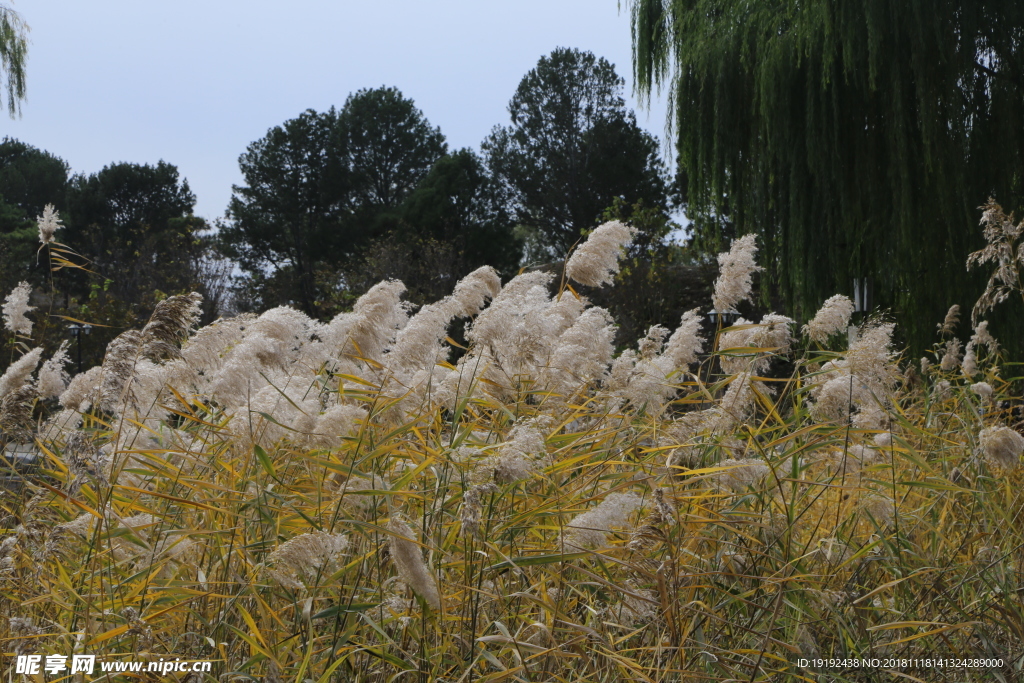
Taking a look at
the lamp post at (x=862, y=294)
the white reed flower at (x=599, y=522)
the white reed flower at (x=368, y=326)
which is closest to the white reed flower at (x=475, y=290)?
the white reed flower at (x=368, y=326)

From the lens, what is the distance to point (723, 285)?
2715 mm

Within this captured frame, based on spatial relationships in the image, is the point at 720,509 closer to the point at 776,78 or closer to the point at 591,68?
the point at 776,78

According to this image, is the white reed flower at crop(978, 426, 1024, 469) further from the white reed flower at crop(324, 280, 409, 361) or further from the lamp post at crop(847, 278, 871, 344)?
the lamp post at crop(847, 278, 871, 344)

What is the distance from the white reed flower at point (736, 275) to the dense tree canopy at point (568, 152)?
2579cm

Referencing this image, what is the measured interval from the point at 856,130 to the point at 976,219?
4.10ft

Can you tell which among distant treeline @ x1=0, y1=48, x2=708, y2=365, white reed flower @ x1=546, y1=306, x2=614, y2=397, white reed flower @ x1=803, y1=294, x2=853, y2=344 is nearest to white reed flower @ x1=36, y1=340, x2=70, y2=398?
white reed flower @ x1=546, y1=306, x2=614, y2=397

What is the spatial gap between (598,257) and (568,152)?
27.5 meters

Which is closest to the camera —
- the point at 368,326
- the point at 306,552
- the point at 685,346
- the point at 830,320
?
the point at 306,552

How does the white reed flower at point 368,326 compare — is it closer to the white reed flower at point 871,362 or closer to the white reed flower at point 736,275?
the white reed flower at point 736,275

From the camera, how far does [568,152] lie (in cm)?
2912

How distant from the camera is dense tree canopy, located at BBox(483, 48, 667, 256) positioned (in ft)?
92.8

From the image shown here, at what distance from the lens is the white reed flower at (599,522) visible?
160 cm

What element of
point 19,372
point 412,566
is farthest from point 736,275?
point 19,372

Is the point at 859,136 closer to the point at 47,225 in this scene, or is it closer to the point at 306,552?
the point at 47,225
